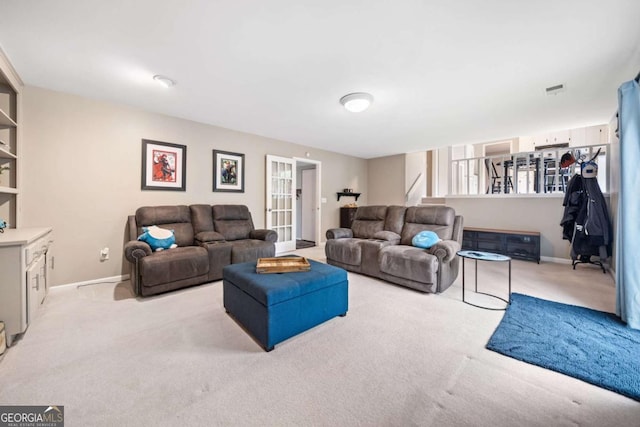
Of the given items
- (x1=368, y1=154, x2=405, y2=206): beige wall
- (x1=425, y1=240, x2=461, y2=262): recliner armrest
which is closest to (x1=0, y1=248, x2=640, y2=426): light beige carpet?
(x1=425, y1=240, x2=461, y2=262): recliner armrest

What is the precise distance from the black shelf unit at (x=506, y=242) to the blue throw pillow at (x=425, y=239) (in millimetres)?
2276

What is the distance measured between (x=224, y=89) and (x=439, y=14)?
2.28 m

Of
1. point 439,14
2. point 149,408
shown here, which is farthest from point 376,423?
point 439,14

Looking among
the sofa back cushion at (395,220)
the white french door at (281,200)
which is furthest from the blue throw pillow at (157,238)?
the sofa back cushion at (395,220)

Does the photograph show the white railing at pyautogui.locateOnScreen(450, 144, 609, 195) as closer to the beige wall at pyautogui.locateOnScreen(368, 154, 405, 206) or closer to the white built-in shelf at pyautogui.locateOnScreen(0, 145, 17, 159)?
the beige wall at pyautogui.locateOnScreen(368, 154, 405, 206)

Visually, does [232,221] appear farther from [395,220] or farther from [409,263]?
[409,263]

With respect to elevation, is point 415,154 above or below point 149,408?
above

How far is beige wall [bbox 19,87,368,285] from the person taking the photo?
2.90 meters

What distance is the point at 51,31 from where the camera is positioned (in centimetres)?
196

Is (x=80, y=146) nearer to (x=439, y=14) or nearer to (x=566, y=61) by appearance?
(x=439, y=14)

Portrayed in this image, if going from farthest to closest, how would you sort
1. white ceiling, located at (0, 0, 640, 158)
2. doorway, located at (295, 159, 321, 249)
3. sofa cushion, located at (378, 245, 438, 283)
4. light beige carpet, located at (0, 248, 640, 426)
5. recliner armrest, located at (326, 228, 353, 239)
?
doorway, located at (295, 159, 321, 249) < recliner armrest, located at (326, 228, 353, 239) < sofa cushion, located at (378, 245, 438, 283) < white ceiling, located at (0, 0, 640, 158) < light beige carpet, located at (0, 248, 640, 426)

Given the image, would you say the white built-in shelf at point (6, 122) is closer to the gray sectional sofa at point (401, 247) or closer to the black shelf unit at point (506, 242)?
the gray sectional sofa at point (401, 247)

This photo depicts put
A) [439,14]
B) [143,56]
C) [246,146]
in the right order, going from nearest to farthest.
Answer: [439,14] → [143,56] → [246,146]

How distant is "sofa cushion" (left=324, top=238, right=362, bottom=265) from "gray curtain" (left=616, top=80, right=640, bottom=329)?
253 cm
